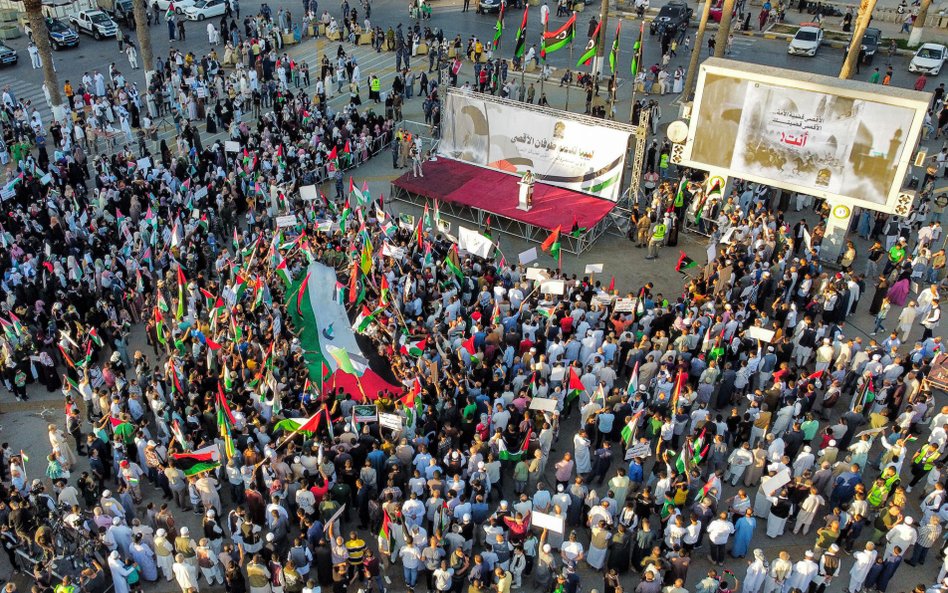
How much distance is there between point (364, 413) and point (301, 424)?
1215 millimetres

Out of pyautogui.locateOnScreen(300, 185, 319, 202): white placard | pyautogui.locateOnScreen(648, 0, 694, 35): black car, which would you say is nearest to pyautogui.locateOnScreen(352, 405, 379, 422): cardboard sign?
pyautogui.locateOnScreen(300, 185, 319, 202): white placard

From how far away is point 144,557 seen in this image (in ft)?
47.6

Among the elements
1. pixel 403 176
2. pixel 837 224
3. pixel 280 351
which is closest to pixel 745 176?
pixel 837 224

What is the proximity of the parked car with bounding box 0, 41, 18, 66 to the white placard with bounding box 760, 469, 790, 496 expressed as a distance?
126ft

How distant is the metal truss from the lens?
84.8ft

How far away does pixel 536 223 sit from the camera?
25641mm

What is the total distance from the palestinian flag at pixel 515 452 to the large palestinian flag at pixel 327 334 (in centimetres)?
336

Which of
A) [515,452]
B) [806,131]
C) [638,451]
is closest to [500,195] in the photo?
[806,131]

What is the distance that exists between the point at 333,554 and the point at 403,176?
650 inches

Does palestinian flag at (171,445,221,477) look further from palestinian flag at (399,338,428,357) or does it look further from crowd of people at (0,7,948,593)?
palestinian flag at (399,338,428,357)

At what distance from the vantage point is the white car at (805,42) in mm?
40031

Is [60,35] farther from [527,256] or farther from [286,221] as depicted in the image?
[527,256]

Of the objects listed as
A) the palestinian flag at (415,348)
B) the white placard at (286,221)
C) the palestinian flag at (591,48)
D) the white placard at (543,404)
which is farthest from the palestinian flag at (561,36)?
the white placard at (543,404)

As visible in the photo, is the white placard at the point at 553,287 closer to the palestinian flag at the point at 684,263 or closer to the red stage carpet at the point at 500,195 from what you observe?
the palestinian flag at the point at 684,263
